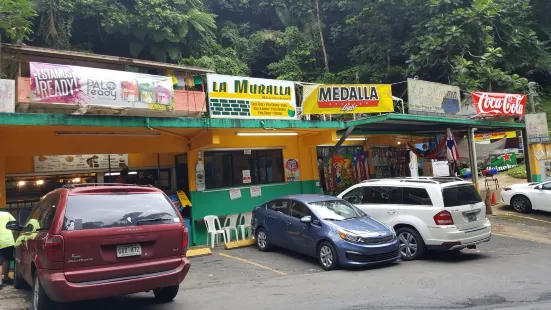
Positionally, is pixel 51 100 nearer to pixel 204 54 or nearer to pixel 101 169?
pixel 101 169

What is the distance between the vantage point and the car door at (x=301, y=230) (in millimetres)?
9047

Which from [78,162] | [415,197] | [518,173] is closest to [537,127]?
[518,173]

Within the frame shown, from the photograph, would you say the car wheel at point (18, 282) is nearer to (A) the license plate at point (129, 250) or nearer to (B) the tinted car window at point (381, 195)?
(A) the license plate at point (129, 250)

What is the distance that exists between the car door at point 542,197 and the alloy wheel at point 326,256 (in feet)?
34.9

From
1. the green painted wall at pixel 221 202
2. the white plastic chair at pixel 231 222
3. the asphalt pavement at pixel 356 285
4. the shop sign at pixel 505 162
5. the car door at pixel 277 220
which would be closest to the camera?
the asphalt pavement at pixel 356 285

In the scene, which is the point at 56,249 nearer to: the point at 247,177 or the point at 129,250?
the point at 129,250

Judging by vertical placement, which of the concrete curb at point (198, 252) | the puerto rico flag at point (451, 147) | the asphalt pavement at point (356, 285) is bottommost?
the asphalt pavement at point (356, 285)

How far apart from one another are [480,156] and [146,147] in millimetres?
21351

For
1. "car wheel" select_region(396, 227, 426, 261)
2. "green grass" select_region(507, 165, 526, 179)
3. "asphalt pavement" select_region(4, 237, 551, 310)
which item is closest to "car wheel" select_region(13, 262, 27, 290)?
"asphalt pavement" select_region(4, 237, 551, 310)

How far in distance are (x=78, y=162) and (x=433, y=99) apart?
→ 36.8ft

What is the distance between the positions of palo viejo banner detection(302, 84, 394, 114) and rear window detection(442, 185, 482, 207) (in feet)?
13.5

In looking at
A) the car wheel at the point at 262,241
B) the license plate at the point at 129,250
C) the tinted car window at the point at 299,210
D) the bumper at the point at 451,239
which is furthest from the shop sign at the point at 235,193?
the license plate at the point at 129,250

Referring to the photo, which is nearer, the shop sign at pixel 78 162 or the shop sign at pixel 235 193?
the shop sign at pixel 78 162

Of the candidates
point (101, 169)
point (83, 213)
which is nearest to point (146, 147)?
point (101, 169)
